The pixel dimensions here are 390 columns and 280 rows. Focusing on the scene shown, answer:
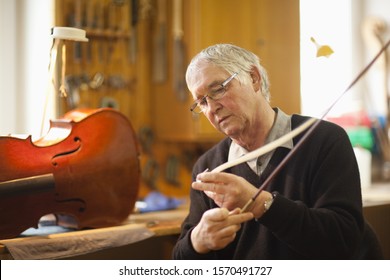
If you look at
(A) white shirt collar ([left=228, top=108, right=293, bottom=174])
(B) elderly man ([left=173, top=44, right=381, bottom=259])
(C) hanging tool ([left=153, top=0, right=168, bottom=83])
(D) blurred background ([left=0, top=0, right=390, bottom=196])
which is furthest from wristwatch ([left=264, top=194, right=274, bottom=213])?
(C) hanging tool ([left=153, top=0, right=168, bottom=83])

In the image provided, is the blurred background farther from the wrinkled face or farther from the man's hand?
the man's hand

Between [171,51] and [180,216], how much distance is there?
1113 mm

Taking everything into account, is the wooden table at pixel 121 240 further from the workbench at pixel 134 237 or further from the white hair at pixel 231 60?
the white hair at pixel 231 60

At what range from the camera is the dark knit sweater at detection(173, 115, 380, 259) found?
111 centimetres

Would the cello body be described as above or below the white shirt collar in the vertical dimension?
below

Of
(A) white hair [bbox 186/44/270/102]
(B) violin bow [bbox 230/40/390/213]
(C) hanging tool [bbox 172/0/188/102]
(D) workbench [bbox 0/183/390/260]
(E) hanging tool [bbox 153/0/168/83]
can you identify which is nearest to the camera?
(B) violin bow [bbox 230/40/390/213]

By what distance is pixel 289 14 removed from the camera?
1.79 metres

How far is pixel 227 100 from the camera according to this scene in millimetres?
1198

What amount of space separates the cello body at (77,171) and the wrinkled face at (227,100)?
19.2 inches

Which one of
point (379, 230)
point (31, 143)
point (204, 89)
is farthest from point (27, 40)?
point (379, 230)

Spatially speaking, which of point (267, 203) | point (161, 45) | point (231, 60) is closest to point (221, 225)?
point (267, 203)

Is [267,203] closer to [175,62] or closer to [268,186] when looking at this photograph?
[268,186]

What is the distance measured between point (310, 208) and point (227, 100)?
0.90 ft

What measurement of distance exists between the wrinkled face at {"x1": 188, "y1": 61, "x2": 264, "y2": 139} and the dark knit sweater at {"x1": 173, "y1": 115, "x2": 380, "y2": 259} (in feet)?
0.32
